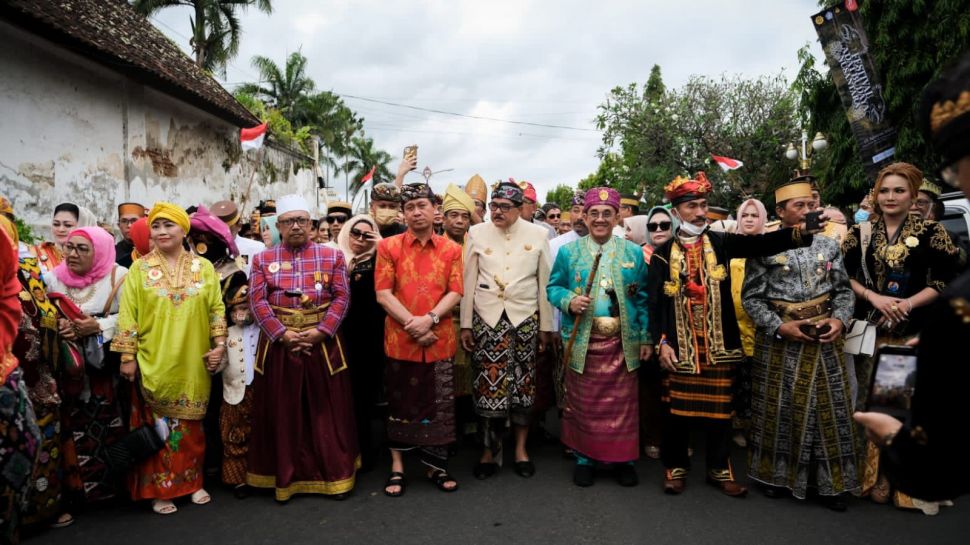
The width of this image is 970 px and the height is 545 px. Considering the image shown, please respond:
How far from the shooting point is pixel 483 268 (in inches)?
181

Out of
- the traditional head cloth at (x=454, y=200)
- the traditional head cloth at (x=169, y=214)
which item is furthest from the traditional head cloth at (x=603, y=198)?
the traditional head cloth at (x=169, y=214)

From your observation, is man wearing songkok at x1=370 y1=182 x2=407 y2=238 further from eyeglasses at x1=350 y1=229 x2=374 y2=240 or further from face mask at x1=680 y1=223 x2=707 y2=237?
face mask at x1=680 y1=223 x2=707 y2=237

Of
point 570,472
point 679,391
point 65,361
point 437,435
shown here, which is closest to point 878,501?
point 679,391

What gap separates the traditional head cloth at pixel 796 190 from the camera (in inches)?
163

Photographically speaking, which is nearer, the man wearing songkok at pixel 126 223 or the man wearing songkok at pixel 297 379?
the man wearing songkok at pixel 297 379

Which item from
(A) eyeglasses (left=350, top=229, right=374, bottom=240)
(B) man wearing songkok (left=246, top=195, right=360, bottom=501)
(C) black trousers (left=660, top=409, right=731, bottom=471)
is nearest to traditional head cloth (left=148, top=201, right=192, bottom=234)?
(B) man wearing songkok (left=246, top=195, right=360, bottom=501)

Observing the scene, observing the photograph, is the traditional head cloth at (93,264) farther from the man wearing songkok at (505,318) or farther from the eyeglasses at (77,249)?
the man wearing songkok at (505,318)

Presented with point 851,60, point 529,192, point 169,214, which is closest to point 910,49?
point 851,60

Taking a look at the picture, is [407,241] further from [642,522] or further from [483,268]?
[642,522]

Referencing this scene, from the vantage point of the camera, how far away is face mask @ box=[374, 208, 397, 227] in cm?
537

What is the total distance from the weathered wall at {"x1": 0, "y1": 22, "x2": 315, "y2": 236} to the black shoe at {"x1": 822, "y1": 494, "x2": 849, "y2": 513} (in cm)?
992

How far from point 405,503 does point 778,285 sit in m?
2.83

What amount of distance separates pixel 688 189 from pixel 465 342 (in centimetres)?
191

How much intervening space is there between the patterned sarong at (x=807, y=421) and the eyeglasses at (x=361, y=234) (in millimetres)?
3042
